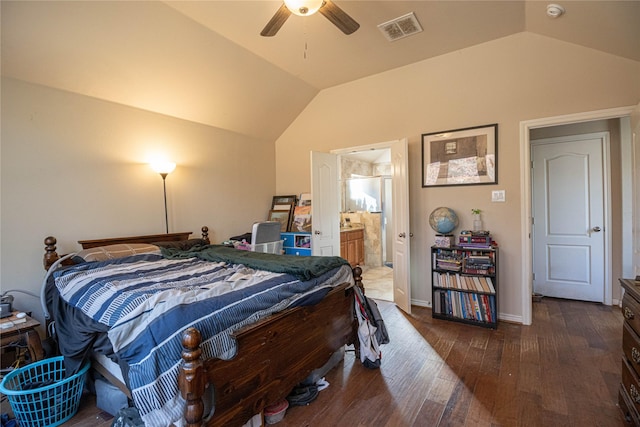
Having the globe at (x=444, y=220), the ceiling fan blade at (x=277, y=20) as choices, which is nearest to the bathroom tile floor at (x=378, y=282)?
the globe at (x=444, y=220)

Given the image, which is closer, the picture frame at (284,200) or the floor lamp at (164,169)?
the floor lamp at (164,169)

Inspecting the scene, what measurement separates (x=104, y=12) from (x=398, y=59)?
297cm

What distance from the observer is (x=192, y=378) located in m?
1.26

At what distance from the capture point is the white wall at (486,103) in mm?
2918

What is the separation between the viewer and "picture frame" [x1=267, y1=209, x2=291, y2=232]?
481 cm

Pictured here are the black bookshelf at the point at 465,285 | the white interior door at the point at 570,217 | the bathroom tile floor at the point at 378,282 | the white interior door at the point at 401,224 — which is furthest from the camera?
the bathroom tile floor at the point at 378,282

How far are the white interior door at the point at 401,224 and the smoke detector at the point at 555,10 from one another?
5.36ft

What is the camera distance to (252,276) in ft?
6.78

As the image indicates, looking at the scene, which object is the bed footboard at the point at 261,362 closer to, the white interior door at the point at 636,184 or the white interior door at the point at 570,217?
the white interior door at the point at 636,184

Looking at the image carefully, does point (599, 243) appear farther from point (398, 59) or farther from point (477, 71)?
point (398, 59)

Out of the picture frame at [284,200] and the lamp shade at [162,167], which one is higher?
the lamp shade at [162,167]

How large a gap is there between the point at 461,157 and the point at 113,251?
149 inches

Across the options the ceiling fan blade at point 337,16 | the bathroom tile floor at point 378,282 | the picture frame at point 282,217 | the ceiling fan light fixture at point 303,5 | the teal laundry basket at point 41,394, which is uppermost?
the ceiling fan blade at point 337,16

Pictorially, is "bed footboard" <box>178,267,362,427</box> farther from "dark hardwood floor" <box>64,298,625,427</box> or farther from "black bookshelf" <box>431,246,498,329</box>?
"black bookshelf" <box>431,246,498,329</box>
